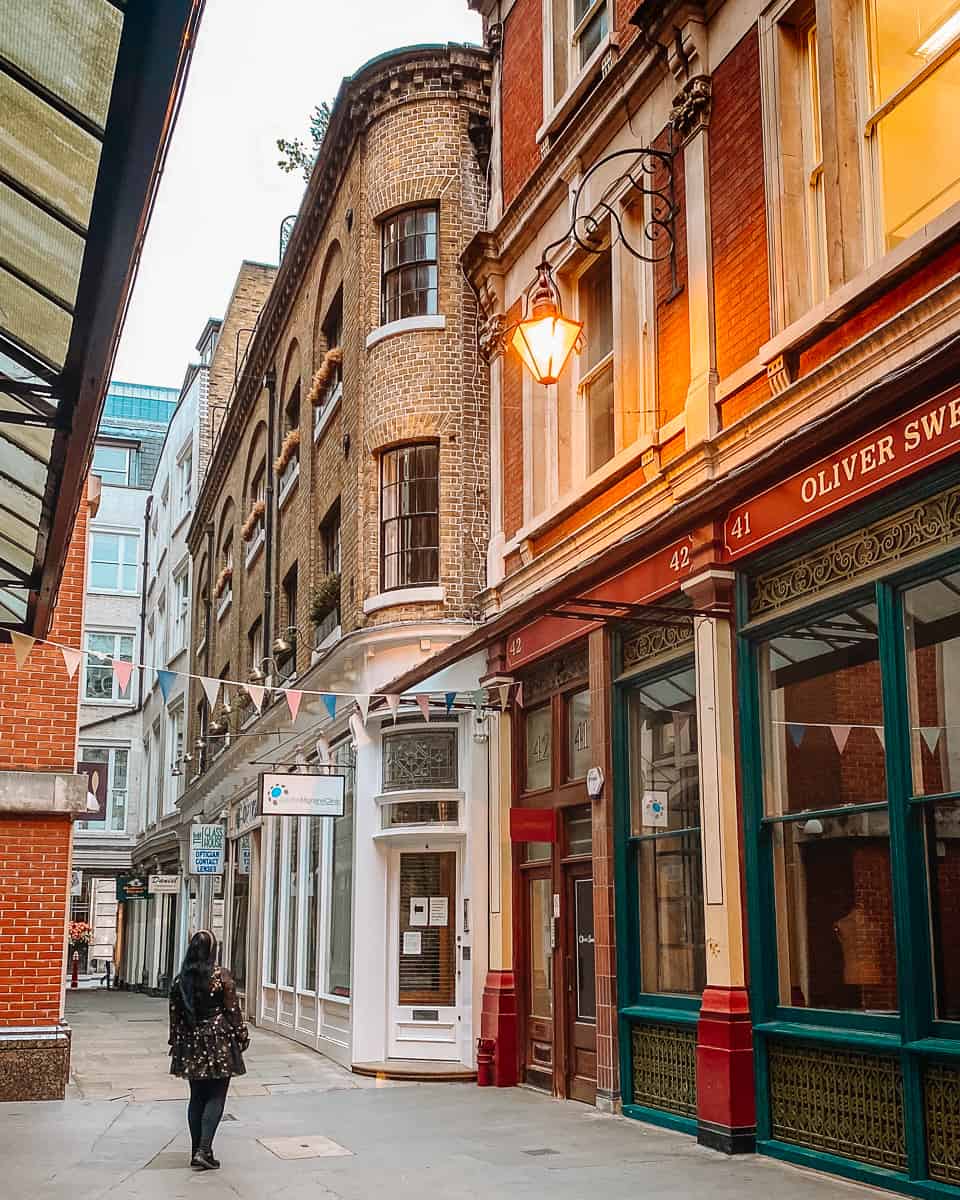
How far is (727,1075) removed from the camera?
995cm

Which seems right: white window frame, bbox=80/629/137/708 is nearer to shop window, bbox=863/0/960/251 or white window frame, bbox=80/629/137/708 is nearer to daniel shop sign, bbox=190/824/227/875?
daniel shop sign, bbox=190/824/227/875

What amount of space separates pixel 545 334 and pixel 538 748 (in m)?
5.21

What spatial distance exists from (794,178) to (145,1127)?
962 cm

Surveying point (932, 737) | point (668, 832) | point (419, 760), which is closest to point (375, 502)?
point (419, 760)

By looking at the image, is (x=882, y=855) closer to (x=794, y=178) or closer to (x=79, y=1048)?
A: (x=794, y=178)

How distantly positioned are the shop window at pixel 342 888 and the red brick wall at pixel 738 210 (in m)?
8.82

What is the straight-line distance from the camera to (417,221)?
18.1 meters

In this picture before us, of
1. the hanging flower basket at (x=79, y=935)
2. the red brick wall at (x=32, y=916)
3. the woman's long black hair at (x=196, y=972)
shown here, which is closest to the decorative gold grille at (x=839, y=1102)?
the woman's long black hair at (x=196, y=972)

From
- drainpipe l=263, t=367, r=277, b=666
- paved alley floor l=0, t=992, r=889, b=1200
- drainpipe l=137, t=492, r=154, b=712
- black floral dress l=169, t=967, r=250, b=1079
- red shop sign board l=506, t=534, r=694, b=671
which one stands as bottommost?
paved alley floor l=0, t=992, r=889, b=1200

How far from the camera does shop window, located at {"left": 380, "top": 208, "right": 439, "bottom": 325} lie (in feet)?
58.9

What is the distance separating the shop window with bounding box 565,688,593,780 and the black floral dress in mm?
4535

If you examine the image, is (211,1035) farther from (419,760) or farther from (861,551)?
(419,760)

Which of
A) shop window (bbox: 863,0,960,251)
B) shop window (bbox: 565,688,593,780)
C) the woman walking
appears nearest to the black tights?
the woman walking

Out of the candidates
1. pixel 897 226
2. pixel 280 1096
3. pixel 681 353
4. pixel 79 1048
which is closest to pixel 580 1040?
pixel 280 1096
